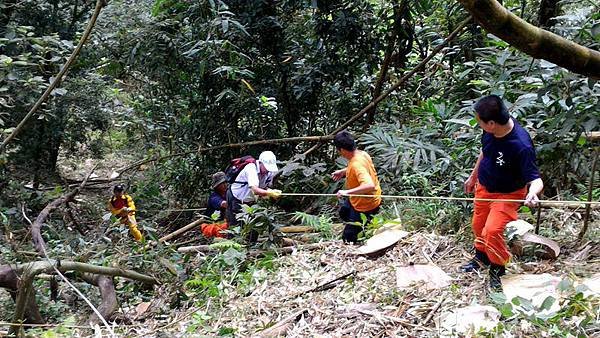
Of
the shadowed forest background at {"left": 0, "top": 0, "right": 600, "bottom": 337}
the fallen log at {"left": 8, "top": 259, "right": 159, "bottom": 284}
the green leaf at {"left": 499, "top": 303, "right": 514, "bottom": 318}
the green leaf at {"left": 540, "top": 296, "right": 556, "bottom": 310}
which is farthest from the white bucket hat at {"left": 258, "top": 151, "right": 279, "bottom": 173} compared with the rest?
the green leaf at {"left": 540, "top": 296, "right": 556, "bottom": 310}

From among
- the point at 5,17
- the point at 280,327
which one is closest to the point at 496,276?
the point at 280,327

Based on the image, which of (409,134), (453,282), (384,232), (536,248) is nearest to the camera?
(453,282)

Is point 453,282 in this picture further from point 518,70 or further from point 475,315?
point 518,70

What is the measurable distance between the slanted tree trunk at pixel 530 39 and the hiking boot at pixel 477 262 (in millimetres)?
1919

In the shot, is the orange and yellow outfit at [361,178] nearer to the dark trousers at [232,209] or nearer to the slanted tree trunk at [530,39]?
the dark trousers at [232,209]

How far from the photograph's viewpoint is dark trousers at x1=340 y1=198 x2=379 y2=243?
216 inches

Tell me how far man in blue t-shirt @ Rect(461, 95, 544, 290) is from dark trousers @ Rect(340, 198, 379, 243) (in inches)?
61.3

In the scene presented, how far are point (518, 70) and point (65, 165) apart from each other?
1049 centimetres

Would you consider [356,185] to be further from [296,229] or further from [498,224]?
[498,224]

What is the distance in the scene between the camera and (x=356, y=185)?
17.7 ft

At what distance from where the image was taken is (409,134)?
668cm

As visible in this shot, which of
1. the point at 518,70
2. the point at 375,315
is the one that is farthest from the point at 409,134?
the point at 375,315

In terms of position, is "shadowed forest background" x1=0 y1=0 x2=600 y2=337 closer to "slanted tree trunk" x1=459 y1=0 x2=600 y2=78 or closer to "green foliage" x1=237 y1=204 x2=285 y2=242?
"green foliage" x1=237 y1=204 x2=285 y2=242

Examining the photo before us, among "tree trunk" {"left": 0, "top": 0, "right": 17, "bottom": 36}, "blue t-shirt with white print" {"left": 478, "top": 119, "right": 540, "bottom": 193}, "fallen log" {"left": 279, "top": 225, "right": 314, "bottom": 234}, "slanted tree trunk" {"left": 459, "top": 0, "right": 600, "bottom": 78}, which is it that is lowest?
"fallen log" {"left": 279, "top": 225, "right": 314, "bottom": 234}
